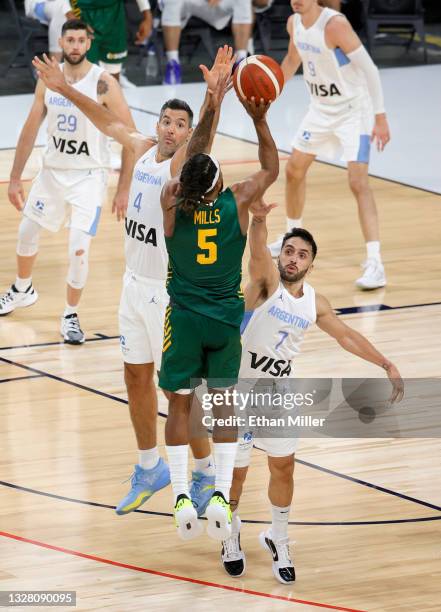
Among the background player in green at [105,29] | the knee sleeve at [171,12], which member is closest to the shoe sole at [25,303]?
the background player in green at [105,29]

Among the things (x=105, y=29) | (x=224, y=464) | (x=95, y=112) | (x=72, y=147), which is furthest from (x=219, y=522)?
(x=105, y=29)

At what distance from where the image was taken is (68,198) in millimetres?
9867

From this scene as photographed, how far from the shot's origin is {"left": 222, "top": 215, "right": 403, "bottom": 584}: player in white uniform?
6504mm

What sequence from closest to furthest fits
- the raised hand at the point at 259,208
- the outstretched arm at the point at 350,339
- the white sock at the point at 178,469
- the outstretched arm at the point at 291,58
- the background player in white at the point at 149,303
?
the white sock at the point at 178,469, the raised hand at the point at 259,208, the outstretched arm at the point at 350,339, the background player in white at the point at 149,303, the outstretched arm at the point at 291,58

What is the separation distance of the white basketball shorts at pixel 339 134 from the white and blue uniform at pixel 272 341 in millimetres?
4636

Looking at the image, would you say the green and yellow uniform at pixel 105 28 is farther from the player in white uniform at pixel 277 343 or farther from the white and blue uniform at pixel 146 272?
the player in white uniform at pixel 277 343

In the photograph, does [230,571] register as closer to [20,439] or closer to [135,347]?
[135,347]

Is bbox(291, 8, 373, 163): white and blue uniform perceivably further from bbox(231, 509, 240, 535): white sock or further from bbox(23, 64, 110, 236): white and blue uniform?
bbox(231, 509, 240, 535): white sock

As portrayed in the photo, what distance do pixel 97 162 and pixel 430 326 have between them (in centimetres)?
255

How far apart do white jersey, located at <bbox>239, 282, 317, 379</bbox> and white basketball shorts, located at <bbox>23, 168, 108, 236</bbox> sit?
3318 mm

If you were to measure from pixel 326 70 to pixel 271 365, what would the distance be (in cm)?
502

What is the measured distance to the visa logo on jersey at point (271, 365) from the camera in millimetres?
6629

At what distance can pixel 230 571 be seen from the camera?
648cm

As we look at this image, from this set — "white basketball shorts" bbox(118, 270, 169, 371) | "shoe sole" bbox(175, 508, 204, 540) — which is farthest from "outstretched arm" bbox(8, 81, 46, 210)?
"shoe sole" bbox(175, 508, 204, 540)
